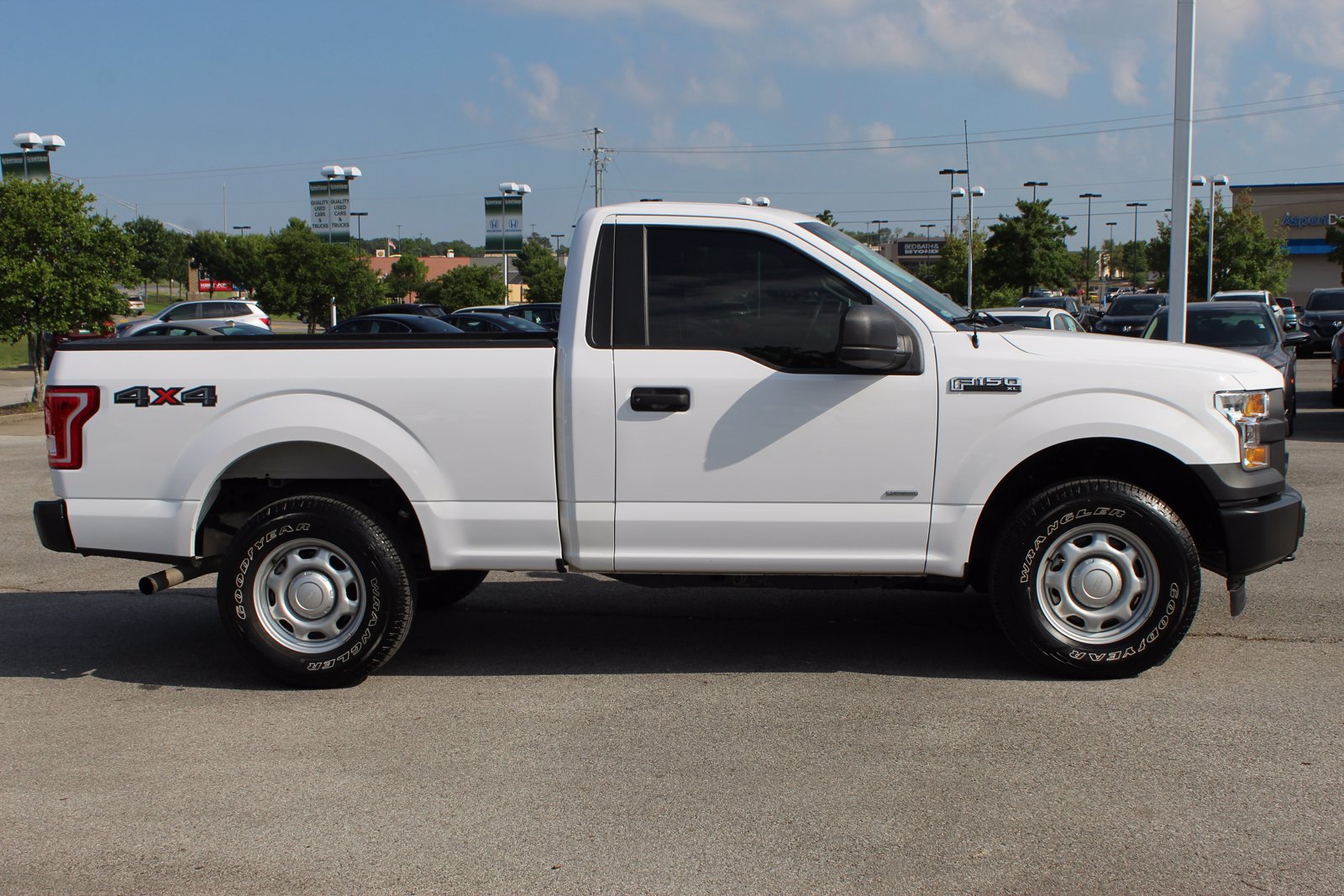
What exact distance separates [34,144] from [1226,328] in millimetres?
24802

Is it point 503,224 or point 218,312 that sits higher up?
point 503,224

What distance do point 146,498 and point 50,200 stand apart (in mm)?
18031

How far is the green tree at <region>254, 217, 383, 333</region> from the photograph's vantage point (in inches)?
1655

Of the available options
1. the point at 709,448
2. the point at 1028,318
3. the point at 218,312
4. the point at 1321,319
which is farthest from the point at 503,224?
the point at 709,448

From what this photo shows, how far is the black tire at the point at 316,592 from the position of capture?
5656 millimetres

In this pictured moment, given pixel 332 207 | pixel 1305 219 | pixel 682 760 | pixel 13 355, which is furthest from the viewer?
pixel 1305 219

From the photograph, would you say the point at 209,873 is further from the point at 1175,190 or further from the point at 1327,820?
the point at 1175,190

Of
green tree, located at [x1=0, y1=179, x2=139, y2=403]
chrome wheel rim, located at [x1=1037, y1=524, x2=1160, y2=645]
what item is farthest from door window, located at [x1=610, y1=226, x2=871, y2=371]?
green tree, located at [x1=0, y1=179, x2=139, y2=403]

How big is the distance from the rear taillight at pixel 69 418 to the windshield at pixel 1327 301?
119ft

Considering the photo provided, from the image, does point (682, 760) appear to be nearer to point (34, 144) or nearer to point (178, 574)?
point (178, 574)

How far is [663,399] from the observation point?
5492 mm

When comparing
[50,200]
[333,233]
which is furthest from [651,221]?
[333,233]

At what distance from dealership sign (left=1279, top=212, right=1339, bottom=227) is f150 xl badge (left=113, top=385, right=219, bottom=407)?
8142 centimetres

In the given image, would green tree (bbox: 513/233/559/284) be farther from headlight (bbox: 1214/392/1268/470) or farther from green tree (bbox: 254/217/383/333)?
headlight (bbox: 1214/392/1268/470)
